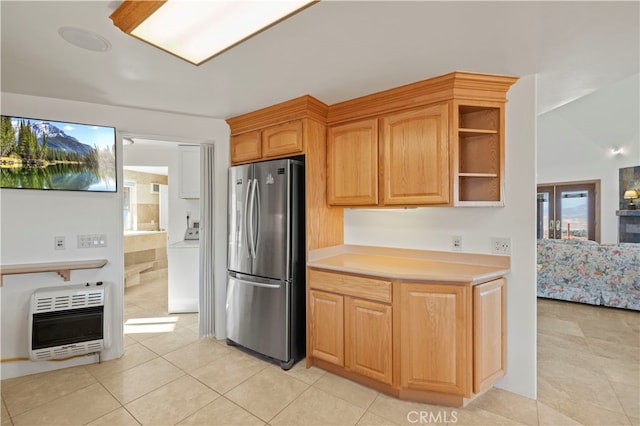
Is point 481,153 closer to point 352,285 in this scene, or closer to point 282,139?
point 352,285

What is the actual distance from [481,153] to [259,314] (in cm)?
Answer: 232

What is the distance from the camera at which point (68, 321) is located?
7.86ft

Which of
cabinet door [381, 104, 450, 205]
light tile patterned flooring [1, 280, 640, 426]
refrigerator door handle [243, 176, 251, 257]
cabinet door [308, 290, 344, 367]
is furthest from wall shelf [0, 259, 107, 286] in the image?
cabinet door [381, 104, 450, 205]

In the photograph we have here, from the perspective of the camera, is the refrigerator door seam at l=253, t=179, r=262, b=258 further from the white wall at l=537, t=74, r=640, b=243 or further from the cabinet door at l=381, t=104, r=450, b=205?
the white wall at l=537, t=74, r=640, b=243

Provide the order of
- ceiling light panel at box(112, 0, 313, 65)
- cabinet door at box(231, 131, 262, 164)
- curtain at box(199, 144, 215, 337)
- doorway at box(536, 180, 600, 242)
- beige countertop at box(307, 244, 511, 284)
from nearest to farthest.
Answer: ceiling light panel at box(112, 0, 313, 65), beige countertop at box(307, 244, 511, 284), cabinet door at box(231, 131, 262, 164), curtain at box(199, 144, 215, 337), doorway at box(536, 180, 600, 242)

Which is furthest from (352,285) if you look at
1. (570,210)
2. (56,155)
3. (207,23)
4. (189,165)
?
(570,210)

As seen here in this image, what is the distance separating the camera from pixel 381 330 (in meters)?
2.09

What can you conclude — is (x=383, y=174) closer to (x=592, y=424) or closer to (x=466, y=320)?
(x=466, y=320)

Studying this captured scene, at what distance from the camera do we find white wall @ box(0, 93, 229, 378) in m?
Result: 2.34

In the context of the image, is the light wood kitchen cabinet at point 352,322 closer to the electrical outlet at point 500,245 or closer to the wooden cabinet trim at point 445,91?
the electrical outlet at point 500,245

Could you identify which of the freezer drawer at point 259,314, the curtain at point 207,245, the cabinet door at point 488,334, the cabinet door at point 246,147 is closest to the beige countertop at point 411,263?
the cabinet door at point 488,334

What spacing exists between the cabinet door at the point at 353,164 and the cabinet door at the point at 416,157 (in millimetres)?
97

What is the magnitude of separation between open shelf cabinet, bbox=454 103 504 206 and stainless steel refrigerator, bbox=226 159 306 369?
1319 millimetres

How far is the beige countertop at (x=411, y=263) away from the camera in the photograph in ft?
6.48
